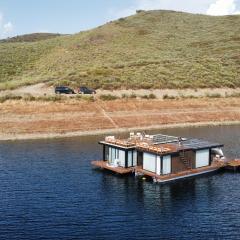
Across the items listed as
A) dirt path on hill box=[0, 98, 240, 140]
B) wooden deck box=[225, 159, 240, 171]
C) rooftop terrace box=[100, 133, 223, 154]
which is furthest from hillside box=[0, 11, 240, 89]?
wooden deck box=[225, 159, 240, 171]

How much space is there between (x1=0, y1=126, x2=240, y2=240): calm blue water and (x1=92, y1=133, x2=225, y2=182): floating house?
1452 mm

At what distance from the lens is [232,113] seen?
97438 mm

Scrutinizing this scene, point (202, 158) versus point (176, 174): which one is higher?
point (202, 158)

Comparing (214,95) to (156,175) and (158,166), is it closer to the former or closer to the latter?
(158,166)

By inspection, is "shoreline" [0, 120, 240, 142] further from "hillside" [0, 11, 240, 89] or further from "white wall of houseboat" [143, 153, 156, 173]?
"white wall of houseboat" [143, 153, 156, 173]

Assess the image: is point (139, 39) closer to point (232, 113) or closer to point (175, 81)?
point (175, 81)

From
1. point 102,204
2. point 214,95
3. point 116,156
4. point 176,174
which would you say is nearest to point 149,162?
point 176,174

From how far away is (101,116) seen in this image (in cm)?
8556

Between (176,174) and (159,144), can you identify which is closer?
(176,174)

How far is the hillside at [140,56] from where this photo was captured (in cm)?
11175

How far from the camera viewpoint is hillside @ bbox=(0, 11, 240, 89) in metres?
112

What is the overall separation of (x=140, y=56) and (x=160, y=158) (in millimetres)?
97279

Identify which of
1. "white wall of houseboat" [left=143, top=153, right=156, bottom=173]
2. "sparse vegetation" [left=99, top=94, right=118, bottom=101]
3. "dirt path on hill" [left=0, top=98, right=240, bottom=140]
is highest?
"sparse vegetation" [left=99, top=94, right=118, bottom=101]

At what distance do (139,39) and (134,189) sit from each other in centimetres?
12507
